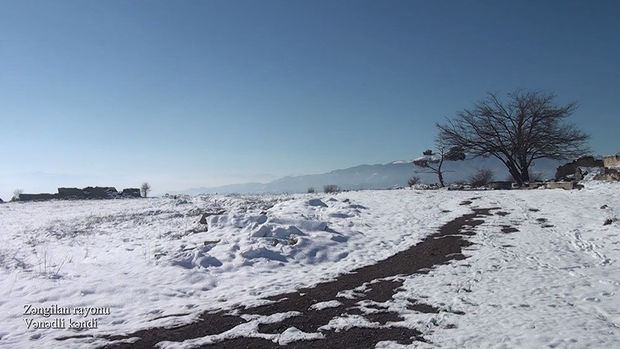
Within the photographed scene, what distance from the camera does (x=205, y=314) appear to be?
6.91 meters

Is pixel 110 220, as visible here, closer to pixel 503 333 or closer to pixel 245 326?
pixel 245 326

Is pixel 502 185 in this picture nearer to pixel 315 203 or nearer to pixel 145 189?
pixel 315 203

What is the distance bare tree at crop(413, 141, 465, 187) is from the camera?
3638cm

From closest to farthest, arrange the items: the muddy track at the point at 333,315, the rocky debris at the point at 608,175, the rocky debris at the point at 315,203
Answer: the muddy track at the point at 333,315
the rocky debris at the point at 315,203
the rocky debris at the point at 608,175

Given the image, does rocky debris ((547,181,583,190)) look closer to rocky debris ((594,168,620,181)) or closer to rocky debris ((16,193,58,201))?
rocky debris ((594,168,620,181))

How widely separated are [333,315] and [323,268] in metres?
3.91

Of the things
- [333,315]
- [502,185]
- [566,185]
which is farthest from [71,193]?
[566,185]

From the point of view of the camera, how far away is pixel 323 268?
10.4 m

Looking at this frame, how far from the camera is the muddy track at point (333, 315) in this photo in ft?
17.9

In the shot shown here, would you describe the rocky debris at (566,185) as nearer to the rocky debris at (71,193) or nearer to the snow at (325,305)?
the snow at (325,305)

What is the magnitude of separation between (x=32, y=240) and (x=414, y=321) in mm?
15362

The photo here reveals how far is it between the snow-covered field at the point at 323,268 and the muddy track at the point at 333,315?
0.32 metres

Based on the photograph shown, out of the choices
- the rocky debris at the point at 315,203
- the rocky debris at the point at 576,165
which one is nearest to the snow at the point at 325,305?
the rocky debris at the point at 315,203

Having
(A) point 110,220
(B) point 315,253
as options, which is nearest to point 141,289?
(B) point 315,253
